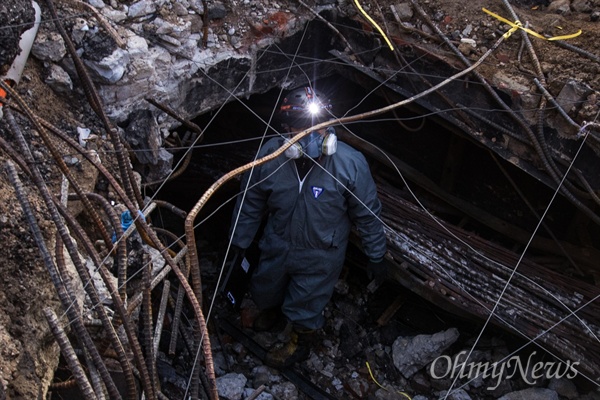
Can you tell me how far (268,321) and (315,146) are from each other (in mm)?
1954

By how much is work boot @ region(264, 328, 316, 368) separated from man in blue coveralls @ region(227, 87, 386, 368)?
385 mm

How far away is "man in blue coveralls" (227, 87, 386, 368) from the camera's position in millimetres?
4531

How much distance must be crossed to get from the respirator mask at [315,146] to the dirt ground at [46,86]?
1.33m

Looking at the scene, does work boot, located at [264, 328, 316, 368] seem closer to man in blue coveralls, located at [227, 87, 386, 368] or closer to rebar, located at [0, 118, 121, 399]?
man in blue coveralls, located at [227, 87, 386, 368]

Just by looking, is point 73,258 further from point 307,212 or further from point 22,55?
point 307,212

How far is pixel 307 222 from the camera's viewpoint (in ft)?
Answer: 15.3

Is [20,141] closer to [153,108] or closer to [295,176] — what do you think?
[153,108]

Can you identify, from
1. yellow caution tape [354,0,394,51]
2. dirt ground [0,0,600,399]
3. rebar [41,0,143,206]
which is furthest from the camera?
yellow caution tape [354,0,394,51]

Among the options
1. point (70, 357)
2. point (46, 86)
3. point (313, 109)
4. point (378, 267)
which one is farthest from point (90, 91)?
point (378, 267)

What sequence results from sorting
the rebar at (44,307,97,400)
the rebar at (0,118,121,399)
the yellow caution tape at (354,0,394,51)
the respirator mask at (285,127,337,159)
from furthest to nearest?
the yellow caution tape at (354,0,394,51) → the respirator mask at (285,127,337,159) → the rebar at (0,118,121,399) → the rebar at (44,307,97,400)

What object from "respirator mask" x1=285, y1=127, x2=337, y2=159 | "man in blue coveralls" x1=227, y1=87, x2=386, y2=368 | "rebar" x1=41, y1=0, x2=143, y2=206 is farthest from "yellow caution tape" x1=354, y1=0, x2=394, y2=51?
"rebar" x1=41, y1=0, x2=143, y2=206

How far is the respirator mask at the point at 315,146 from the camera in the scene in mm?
4373

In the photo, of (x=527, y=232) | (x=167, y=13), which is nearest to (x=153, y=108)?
(x=167, y=13)

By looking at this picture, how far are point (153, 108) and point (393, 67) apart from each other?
6.59 ft
